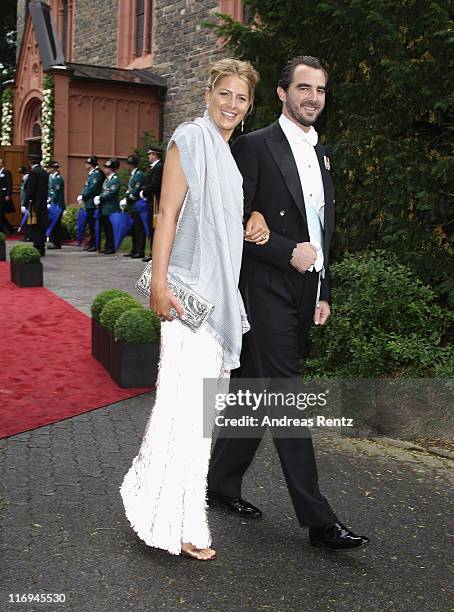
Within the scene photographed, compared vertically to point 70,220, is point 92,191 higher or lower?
higher

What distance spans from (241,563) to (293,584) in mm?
283

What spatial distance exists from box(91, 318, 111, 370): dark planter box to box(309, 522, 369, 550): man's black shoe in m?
3.87

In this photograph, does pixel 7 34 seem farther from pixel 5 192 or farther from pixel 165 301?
pixel 165 301

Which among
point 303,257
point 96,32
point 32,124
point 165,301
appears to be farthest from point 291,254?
point 96,32

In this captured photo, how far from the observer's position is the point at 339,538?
3.64 metres

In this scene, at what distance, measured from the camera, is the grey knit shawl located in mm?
3359

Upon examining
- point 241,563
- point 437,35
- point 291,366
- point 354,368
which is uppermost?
point 437,35

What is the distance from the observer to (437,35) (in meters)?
5.90

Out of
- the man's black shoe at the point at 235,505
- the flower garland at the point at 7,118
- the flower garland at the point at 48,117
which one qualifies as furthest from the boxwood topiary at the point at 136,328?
the flower garland at the point at 7,118

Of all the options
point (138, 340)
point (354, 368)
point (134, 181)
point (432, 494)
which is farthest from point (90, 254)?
point (432, 494)

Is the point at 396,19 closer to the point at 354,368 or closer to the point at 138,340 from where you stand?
the point at 354,368

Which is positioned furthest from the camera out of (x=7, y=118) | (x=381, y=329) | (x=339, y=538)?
(x=7, y=118)

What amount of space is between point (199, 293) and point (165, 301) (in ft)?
0.47

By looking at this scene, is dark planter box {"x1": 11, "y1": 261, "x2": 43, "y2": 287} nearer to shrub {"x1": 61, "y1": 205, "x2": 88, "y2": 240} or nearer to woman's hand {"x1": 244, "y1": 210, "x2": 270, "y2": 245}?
shrub {"x1": 61, "y1": 205, "x2": 88, "y2": 240}
